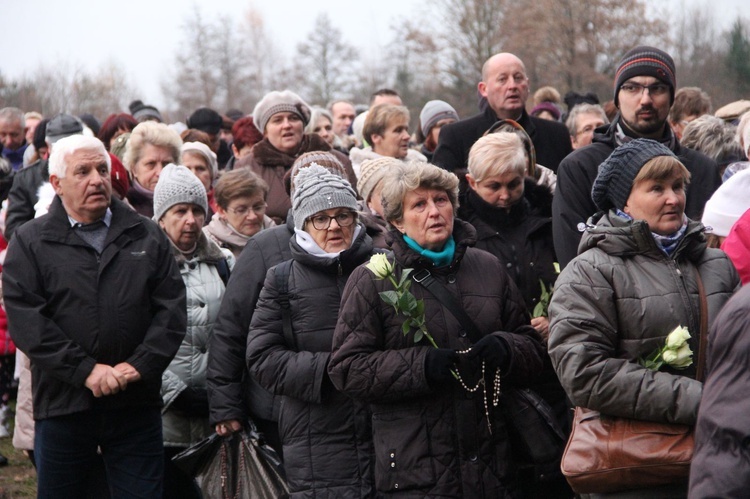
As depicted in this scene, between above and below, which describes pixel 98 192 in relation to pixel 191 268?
above

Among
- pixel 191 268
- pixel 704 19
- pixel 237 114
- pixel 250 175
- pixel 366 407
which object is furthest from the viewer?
pixel 704 19

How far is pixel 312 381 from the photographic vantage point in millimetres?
5008

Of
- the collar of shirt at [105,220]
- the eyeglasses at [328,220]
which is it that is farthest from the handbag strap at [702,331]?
the collar of shirt at [105,220]

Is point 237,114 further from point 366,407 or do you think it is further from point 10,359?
point 366,407

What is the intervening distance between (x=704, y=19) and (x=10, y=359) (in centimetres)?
4073

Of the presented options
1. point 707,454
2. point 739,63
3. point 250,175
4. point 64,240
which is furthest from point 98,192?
point 739,63

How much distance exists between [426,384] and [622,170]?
1.25 meters

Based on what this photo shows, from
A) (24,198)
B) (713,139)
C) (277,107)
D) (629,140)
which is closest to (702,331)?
(629,140)

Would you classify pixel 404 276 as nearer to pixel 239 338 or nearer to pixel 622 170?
pixel 622 170

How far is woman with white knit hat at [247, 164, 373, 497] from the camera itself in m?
5.02

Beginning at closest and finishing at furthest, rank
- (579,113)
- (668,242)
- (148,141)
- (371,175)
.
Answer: (668,242)
(371,175)
(148,141)
(579,113)

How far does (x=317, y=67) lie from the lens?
177 ft

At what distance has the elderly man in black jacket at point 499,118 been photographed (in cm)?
730

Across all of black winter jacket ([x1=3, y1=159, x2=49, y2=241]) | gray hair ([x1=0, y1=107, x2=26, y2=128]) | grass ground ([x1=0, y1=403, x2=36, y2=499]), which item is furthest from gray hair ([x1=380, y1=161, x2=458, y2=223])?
gray hair ([x1=0, y1=107, x2=26, y2=128])
